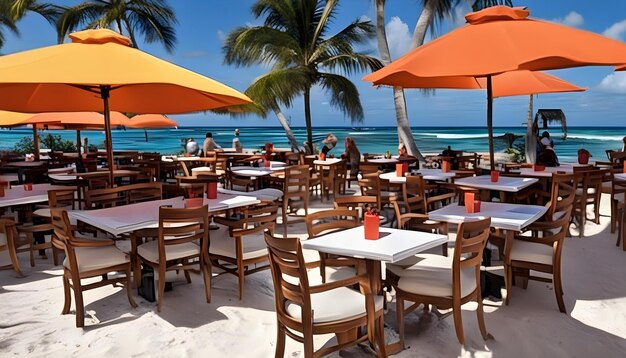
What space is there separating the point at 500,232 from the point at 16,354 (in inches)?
146

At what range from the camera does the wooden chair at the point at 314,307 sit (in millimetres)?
2297

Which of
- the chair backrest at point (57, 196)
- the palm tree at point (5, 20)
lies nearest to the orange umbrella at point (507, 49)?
the chair backrest at point (57, 196)

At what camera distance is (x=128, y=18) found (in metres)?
16.1

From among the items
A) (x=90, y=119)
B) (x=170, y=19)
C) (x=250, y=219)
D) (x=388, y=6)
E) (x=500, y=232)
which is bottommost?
(x=500, y=232)

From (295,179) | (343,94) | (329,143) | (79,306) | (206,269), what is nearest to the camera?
(79,306)

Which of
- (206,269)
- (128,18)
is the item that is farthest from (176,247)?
(128,18)

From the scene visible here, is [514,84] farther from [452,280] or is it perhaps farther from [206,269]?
[206,269]

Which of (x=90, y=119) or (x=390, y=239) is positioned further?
(x=90, y=119)

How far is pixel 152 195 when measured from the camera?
5.35m

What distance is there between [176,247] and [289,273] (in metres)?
1.53

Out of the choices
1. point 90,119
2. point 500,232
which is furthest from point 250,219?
point 90,119

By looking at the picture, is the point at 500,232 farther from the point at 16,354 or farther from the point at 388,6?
the point at 388,6

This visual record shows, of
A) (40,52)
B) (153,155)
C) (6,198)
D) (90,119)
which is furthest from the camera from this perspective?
(153,155)

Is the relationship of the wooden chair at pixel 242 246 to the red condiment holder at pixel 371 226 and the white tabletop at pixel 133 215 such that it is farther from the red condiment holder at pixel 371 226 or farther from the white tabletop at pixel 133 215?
the red condiment holder at pixel 371 226
